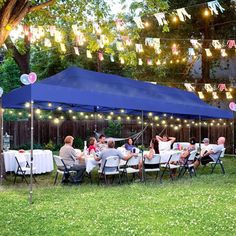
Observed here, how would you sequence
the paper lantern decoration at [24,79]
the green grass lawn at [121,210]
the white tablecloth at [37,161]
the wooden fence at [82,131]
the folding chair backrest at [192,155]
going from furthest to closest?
the wooden fence at [82,131]
the folding chair backrest at [192,155]
the white tablecloth at [37,161]
the paper lantern decoration at [24,79]
the green grass lawn at [121,210]

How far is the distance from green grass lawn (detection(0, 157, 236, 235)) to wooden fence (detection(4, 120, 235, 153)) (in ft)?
41.0

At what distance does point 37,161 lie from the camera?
1161 centimetres

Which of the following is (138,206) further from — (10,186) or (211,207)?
(10,186)

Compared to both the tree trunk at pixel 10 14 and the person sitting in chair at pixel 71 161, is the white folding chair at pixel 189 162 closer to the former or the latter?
the person sitting in chair at pixel 71 161

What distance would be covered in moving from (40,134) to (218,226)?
17.8m

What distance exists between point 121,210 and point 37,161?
215 inches

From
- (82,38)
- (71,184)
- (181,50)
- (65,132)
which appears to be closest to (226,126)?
Answer: (181,50)

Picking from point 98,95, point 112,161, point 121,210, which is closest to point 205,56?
point 98,95

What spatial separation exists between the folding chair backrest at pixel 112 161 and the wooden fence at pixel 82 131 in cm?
1208

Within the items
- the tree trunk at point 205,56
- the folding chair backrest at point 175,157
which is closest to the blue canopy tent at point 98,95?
the folding chair backrest at point 175,157

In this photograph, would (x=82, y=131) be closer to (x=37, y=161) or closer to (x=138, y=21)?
(x=138, y=21)

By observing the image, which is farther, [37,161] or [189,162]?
[189,162]

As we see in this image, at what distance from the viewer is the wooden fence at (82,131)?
71.4 ft

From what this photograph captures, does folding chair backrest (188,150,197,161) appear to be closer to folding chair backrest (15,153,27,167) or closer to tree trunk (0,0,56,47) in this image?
folding chair backrest (15,153,27,167)
